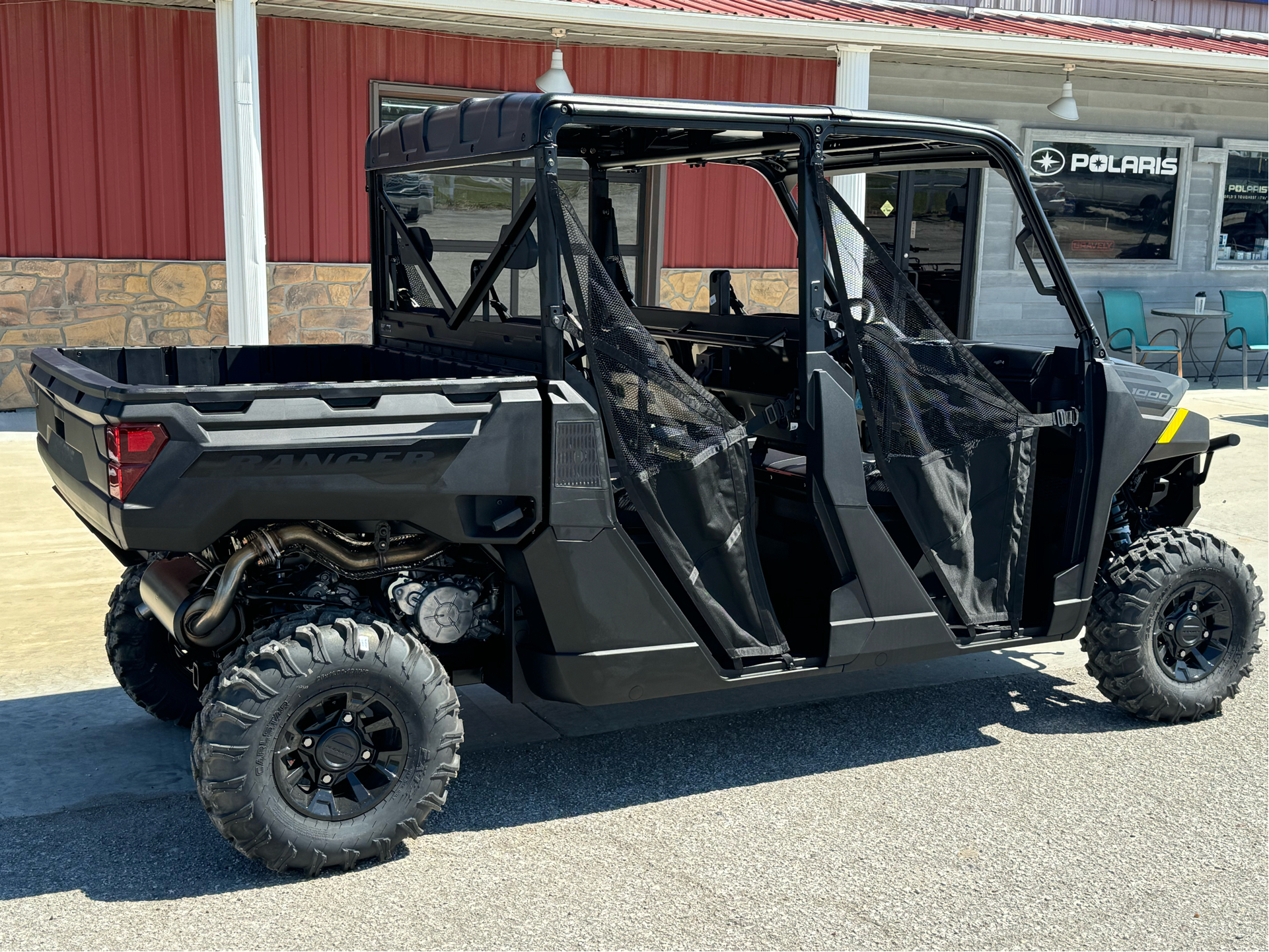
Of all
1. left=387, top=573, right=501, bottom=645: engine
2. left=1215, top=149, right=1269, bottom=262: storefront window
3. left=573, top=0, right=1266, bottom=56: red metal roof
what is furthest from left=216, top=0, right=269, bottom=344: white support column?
left=1215, top=149, right=1269, bottom=262: storefront window

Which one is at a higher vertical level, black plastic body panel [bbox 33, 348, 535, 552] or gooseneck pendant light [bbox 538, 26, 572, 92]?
gooseneck pendant light [bbox 538, 26, 572, 92]

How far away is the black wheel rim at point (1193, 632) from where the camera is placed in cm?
462

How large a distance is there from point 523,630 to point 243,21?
687cm

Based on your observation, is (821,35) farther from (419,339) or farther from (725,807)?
(725,807)

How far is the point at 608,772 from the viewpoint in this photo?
4148mm

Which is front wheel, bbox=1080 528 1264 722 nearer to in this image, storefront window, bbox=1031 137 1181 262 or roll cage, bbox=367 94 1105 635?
roll cage, bbox=367 94 1105 635

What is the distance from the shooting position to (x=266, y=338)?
32.8ft

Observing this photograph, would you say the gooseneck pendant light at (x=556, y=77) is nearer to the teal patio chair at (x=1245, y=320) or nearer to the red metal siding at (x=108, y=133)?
the red metal siding at (x=108, y=133)

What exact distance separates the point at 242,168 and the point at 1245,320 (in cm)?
1068

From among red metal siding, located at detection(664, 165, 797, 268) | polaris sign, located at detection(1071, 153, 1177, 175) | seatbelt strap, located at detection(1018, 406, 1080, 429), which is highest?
polaris sign, located at detection(1071, 153, 1177, 175)

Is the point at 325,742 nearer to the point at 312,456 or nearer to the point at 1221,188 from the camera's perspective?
the point at 312,456

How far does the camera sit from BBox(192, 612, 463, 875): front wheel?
10.7 ft

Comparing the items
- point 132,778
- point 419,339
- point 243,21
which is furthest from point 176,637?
point 243,21

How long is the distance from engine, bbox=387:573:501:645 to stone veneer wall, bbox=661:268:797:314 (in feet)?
28.4
